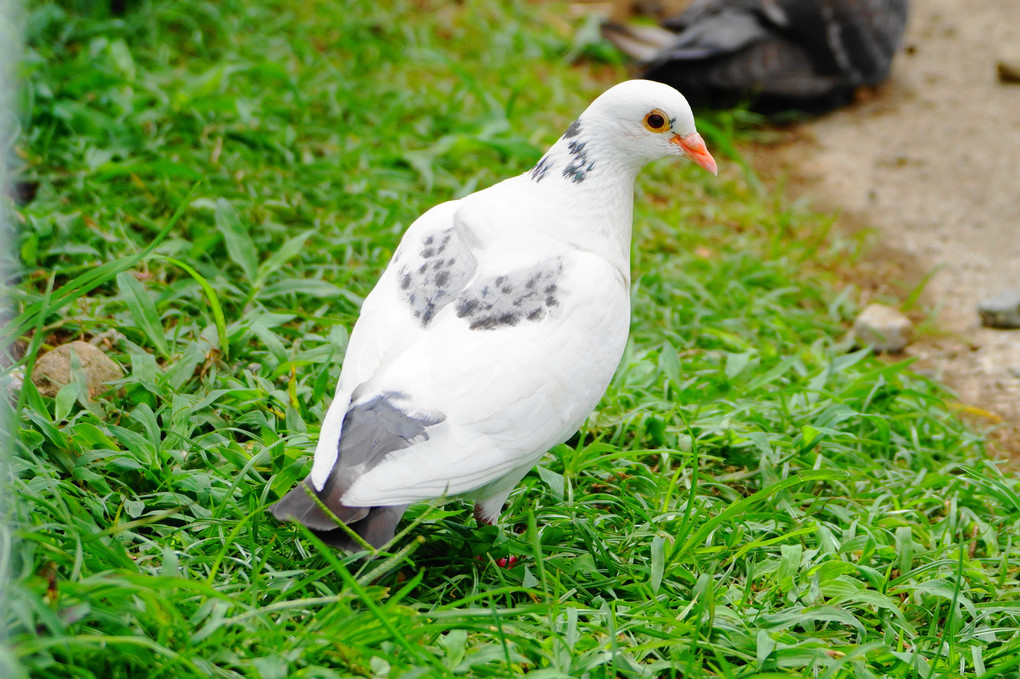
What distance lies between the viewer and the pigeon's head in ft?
8.61

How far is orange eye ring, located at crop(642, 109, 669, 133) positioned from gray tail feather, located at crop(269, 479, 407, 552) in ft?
4.23

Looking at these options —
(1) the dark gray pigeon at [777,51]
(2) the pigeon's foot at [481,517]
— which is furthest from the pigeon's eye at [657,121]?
(1) the dark gray pigeon at [777,51]

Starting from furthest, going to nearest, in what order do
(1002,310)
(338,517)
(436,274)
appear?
1. (1002,310)
2. (436,274)
3. (338,517)

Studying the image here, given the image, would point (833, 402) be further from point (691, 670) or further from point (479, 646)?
point (479, 646)

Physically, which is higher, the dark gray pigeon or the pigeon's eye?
the pigeon's eye

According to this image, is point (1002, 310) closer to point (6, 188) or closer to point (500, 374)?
point (500, 374)

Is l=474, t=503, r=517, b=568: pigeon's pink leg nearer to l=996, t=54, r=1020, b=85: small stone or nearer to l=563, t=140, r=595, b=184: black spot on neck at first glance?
l=563, t=140, r=595, b=184: black spot on neck

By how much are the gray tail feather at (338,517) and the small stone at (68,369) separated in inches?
40.9

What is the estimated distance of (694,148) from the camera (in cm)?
275

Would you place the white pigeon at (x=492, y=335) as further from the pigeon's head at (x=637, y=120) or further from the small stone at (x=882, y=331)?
the small stone at (x=882, y=331)

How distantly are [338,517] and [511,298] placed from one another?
70 centimetres

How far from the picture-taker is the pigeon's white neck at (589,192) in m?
2.58

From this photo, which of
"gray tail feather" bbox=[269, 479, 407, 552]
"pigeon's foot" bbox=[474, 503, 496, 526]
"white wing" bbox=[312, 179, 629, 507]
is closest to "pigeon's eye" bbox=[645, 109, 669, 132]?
"white wing" bbox=[312, 179, 629, 507]

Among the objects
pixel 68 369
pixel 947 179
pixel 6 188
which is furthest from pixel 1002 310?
pixel 6 188
